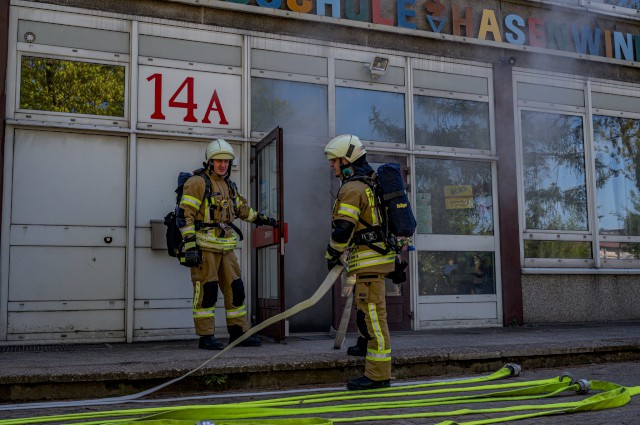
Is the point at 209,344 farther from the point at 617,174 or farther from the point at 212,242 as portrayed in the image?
the point at 617,174

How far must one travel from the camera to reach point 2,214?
7039 millimetres

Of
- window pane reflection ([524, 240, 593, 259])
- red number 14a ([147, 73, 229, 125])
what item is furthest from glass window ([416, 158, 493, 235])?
red number 14a ([147, 73, 229, 125])

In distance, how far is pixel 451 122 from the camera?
931cm

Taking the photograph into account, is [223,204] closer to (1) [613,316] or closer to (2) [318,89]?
(2) [318,89]

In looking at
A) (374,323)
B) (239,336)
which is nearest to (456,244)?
(239,336)

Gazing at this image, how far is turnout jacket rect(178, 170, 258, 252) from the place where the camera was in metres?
6.40

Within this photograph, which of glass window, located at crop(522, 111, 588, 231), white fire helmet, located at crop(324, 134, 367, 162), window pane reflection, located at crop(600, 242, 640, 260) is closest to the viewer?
white fire helmet, located at crop(324, 134, 367, 162)

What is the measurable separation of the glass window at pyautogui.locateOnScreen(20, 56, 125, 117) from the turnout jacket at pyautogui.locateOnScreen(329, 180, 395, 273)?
11.4ft

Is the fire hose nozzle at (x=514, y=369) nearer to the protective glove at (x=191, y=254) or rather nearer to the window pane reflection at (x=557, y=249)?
the protective glove at (x=191, y=254)

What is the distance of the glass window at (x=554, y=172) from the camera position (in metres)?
9.74

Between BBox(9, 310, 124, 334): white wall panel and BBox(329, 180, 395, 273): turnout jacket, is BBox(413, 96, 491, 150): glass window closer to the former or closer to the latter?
BBox(329, 180, 395, 273): turnout jacket

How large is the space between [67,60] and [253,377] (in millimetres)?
4269

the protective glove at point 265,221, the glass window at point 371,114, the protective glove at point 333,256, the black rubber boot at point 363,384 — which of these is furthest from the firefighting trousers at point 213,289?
the glass window at point 371,114

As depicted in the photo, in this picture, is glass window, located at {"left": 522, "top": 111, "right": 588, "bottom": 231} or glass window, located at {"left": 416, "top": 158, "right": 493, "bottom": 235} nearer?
glass window, located at {"left": 416, "top": 158, "right": 493, "bottom": 235}
